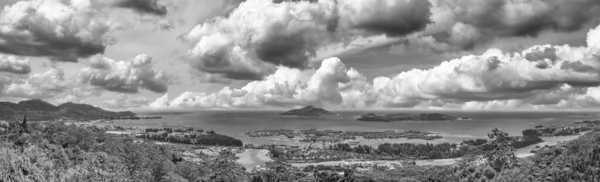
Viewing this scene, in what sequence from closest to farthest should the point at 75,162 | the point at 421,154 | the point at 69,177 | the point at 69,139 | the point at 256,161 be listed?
the point at 69,177 < the point at 75,162 < the point at 69,139 < the point at 256,161 < the point at 421,154

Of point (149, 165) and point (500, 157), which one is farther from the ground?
point (500, 157)

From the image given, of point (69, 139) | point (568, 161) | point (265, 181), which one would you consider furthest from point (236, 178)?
point (568, 161)

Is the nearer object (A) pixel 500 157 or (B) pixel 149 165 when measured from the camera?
(A) pixel 500 157

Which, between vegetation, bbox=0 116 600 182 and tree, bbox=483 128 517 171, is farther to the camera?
tree, bbox=483 128 517 171

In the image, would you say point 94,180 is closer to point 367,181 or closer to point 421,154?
point 367,181

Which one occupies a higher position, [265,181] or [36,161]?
[36,161]

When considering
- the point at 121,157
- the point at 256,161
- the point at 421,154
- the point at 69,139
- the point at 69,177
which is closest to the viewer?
the point at 69,177

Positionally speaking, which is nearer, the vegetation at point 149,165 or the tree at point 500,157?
the vegetation at point 149,165

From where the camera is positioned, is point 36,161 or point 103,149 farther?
point 103,149

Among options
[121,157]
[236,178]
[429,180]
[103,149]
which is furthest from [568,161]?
[103,149]
